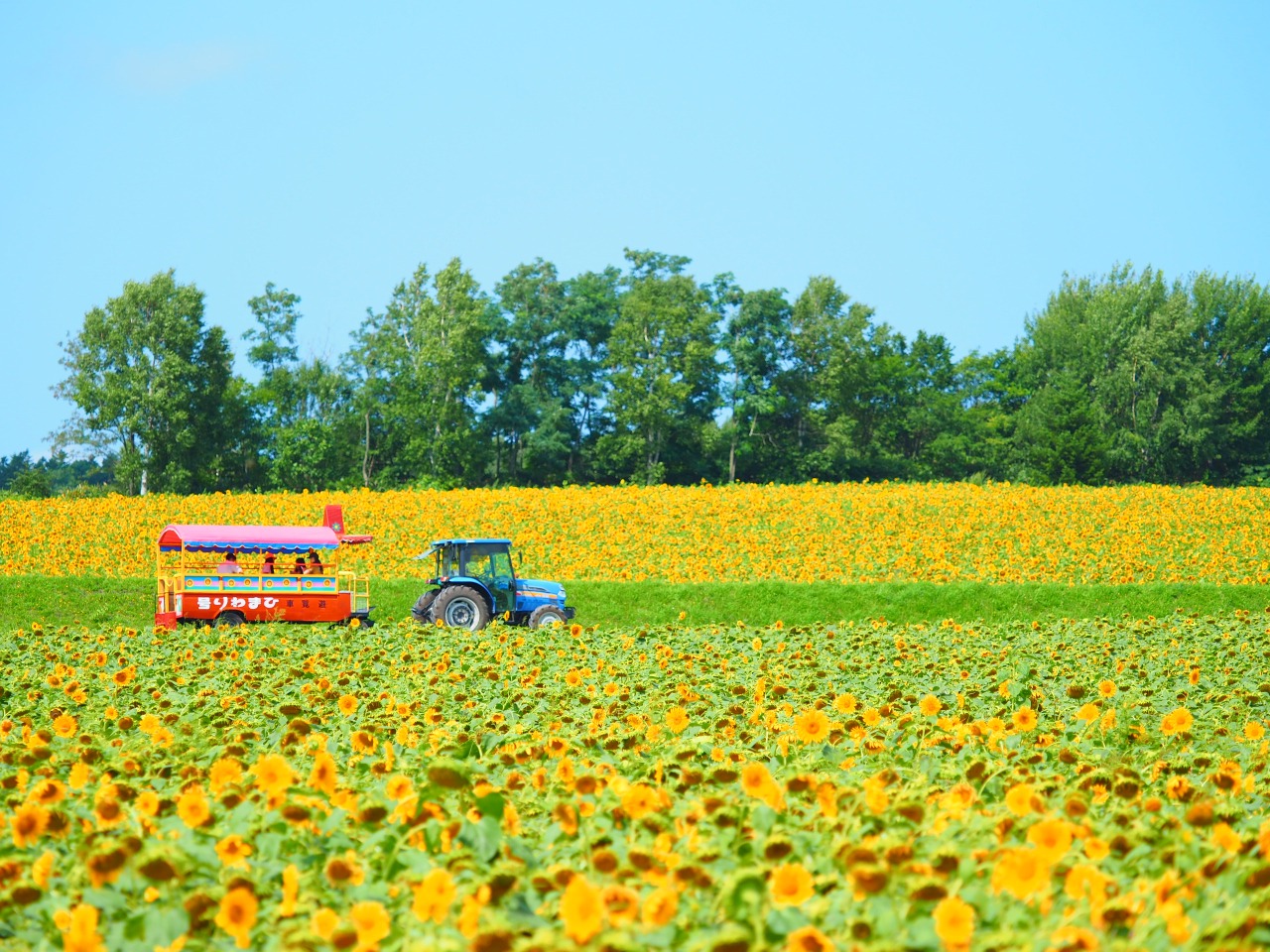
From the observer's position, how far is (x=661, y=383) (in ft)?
168

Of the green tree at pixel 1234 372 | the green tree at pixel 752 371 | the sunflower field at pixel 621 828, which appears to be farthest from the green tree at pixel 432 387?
the sunflower field at pixel 621 828

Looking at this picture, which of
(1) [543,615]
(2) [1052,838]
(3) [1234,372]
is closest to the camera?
(2) [1052,838]

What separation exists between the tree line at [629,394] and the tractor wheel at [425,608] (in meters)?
30.0

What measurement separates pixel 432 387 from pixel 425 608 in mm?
33032

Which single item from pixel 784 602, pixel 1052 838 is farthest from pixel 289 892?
pixel 784 602

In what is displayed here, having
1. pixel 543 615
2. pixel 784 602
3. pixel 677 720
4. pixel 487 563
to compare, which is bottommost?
pixel 784 602

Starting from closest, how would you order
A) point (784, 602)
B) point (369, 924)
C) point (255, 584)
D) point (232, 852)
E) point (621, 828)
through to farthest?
1. point (369, 924)
2. point (232, 852)
3. point (621, 828)
4. point (255, 584)
5. point (784, 602)

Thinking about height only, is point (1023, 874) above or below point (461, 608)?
above

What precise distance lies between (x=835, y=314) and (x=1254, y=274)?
20.6 m

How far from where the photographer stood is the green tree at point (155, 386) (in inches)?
1891

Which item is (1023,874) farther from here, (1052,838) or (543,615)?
(543,615)

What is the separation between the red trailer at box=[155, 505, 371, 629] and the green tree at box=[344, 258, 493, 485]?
29.6m

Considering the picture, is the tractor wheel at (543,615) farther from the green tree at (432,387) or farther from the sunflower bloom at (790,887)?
the green tree at (432,387)

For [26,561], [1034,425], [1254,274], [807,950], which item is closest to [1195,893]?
[807,950]
